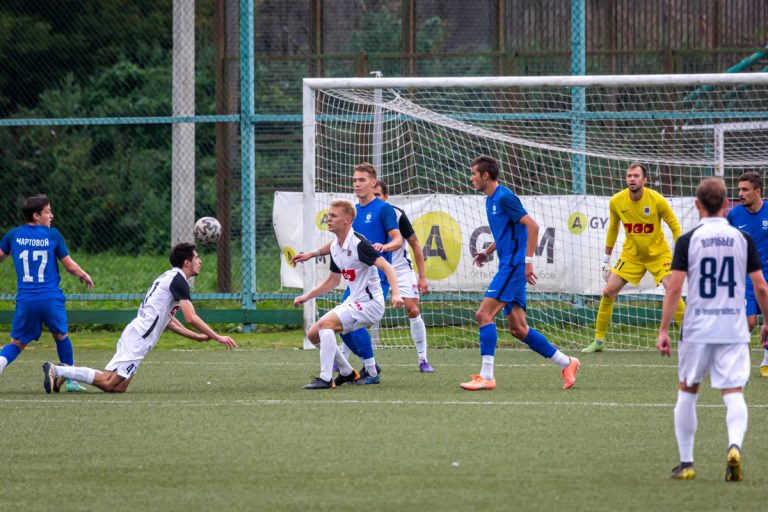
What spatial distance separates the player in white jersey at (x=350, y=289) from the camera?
9852mm

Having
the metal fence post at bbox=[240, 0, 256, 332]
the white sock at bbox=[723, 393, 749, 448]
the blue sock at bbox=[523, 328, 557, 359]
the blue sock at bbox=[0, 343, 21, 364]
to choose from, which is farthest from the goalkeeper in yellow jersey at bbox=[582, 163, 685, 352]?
the white sock at bbox=[723, 393, 749, 448]

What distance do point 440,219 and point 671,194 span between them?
120 inches

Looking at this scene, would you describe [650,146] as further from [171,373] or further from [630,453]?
[630,453]

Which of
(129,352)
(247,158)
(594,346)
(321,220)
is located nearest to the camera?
(129,352)

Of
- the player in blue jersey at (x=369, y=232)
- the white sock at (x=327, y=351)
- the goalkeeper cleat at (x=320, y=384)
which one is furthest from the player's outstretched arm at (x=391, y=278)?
the goalkeeper cleat at (x=320, y=384)

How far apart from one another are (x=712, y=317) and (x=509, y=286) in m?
3.83

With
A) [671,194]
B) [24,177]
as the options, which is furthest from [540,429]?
[24,177]

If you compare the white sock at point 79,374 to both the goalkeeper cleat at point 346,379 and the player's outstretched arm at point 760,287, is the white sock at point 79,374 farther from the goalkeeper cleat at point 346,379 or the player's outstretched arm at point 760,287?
the player's outstretched arm at point 760,287

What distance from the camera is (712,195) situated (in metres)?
6.21

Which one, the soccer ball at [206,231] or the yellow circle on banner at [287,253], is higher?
the soccer ball at [206,231]

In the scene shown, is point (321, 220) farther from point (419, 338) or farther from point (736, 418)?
point (736, 418)

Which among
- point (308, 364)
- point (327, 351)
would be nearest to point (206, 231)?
point (308, 364)

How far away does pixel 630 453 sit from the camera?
6.94 m

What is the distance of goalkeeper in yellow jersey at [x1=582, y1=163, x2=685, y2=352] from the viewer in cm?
1263
